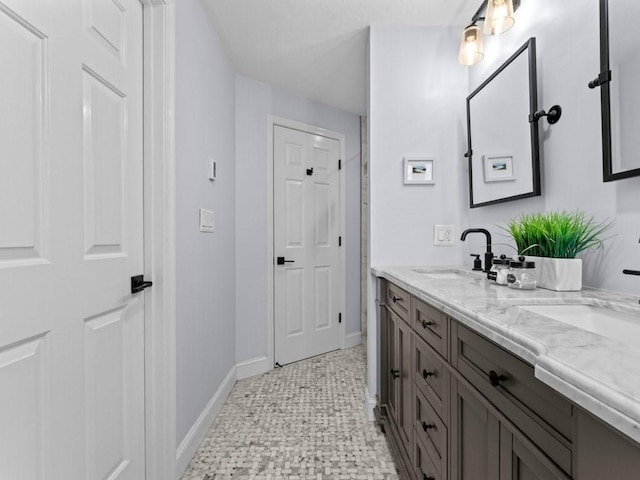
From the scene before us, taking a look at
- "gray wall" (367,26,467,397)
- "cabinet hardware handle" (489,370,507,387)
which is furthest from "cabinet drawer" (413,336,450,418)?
"gray wall" (367,26,467,397)

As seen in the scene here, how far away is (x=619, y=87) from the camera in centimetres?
103

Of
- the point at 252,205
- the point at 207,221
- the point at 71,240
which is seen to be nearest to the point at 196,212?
the point at 207,221

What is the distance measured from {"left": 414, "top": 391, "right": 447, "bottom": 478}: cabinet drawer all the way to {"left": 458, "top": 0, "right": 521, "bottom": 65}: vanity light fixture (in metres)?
1.62

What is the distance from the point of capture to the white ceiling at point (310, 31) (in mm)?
1900

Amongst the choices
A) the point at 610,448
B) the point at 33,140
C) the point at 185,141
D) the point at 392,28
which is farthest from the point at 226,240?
the point at 610,448

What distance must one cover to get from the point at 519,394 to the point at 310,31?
2.29 metres

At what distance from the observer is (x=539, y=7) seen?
4.73ft

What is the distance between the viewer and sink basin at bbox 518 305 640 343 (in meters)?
0.81

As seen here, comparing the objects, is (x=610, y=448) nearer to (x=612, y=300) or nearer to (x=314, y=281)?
(x=612, y=300)

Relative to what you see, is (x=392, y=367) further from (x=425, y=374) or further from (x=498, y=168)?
(x=498, y=168)

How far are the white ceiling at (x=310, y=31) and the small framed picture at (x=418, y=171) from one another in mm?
868

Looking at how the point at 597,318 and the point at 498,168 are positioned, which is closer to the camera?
the point at 597,318

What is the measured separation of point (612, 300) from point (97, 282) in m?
1.59

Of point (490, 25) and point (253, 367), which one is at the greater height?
point (490, 25)
